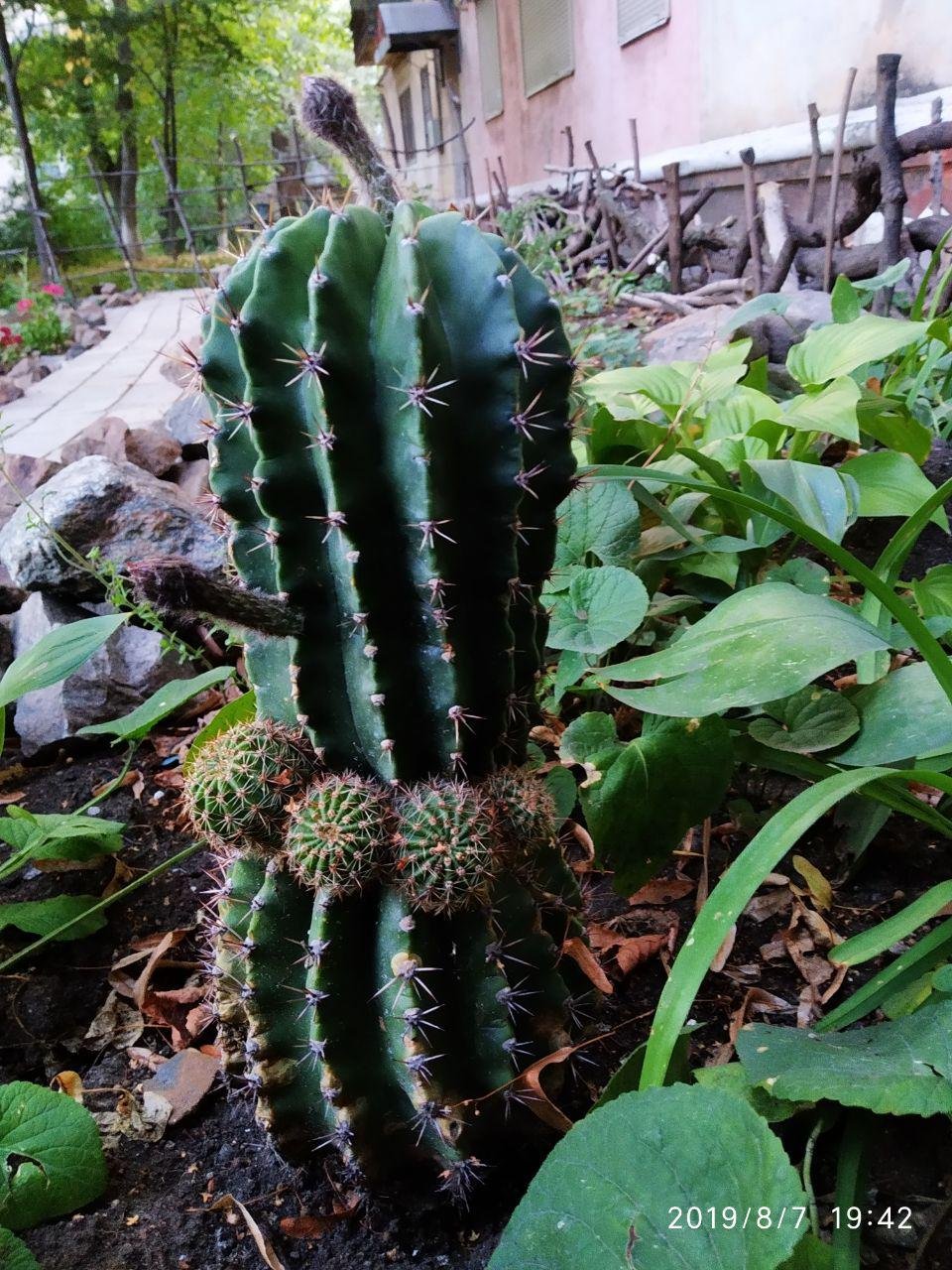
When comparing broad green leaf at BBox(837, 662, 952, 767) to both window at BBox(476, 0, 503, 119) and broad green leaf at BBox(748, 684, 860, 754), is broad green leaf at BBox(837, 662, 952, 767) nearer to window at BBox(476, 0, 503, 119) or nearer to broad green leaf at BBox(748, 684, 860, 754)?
broad green leaf at BBox(748, 684, 860, 754)

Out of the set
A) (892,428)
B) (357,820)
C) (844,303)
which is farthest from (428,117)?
(357,820)

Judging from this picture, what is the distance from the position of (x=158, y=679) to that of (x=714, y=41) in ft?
21.6

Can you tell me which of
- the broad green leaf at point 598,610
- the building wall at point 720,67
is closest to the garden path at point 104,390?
the broad green leaf at point 598,610

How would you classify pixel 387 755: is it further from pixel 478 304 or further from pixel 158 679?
pixel 158 679

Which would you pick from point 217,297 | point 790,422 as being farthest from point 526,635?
point 790,422

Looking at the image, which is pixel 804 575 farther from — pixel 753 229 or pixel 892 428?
pixel 753 229

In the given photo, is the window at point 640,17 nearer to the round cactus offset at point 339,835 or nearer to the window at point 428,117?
the window at point 428,117

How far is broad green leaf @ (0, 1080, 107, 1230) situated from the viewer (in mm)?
1125

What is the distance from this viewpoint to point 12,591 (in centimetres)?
280

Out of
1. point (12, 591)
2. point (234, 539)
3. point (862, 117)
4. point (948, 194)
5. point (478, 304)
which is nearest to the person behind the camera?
point (478, 304)

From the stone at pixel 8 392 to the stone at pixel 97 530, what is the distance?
5141 mm

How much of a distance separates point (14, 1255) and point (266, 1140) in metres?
0.33

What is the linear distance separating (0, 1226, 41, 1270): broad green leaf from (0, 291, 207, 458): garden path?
3.33 meters

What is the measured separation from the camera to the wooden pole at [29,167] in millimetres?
10797
